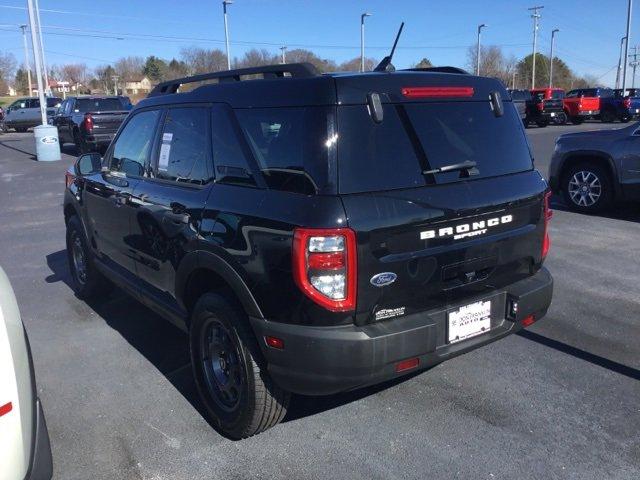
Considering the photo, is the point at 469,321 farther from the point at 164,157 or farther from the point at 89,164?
the point at 89,164

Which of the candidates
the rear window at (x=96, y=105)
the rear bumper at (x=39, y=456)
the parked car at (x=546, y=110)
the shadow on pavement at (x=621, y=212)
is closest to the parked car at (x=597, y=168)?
the shadow on pavement at (x=621, y=212)

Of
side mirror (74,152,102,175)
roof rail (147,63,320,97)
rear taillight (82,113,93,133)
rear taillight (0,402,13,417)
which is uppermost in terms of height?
roof rail (147,63,320,97)

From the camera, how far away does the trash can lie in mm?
17875

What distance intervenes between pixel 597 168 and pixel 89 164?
23.8 ft

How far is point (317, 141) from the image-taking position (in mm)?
2717

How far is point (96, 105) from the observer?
19.9 meters

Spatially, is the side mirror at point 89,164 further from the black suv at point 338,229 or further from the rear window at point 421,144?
the rear window at point 421,144

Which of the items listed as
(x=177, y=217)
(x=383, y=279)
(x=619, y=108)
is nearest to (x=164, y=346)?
(x=177, y=217)

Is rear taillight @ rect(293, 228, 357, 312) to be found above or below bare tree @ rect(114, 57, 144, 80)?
below

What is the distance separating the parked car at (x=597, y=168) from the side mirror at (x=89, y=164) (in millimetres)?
7079

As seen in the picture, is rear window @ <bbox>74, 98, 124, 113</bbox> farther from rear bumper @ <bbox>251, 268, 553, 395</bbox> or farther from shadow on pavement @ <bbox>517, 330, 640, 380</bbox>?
rear bumper @ <bbox>251, 268, 553, 395</bbox>

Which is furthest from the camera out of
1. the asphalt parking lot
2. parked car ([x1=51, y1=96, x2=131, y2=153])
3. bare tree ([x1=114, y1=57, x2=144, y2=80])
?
bare tree ([x1=114, y1=57, x2=144, y2=80])

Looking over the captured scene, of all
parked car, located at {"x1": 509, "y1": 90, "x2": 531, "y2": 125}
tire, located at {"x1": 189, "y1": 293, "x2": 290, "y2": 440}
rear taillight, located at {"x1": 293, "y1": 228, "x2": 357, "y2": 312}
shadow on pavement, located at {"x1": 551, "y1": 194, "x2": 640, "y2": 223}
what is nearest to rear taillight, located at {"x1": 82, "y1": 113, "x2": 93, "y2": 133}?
shadow on pavement, located at {"x1": 551, "y1": 194, "x2": 640, "y2": 223}

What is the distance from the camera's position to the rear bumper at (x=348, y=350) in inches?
105
